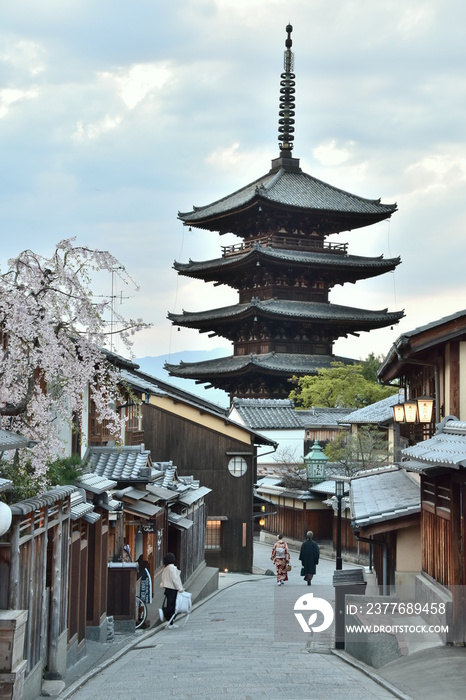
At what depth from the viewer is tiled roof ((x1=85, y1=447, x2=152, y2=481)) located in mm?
18688

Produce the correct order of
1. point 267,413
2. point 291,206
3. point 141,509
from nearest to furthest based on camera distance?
point 141,509 < point 267,413 < point 291,206

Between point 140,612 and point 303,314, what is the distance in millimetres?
33482

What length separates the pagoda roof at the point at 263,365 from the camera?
1941 inches

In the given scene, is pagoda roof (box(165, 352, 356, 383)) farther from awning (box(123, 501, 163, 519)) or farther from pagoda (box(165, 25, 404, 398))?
awning (box(123, 501, 163, 519))

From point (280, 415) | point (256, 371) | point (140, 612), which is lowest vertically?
point (140, 612)

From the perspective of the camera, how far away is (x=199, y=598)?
24.0 m

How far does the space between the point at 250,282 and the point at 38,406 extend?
42.1 metres

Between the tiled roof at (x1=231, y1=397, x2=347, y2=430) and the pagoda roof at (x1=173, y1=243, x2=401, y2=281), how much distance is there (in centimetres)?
843

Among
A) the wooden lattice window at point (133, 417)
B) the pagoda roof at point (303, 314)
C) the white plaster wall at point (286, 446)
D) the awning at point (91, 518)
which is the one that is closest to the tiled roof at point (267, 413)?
the white plaster wall at point (286, 446)

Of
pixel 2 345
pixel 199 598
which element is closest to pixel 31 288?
pixel 2 345

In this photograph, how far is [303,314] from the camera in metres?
49.7

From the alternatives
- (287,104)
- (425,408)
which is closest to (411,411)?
→ (425,408)

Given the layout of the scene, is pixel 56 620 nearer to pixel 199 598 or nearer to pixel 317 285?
pixel 199 598

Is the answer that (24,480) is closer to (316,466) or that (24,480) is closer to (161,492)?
(161,492)
